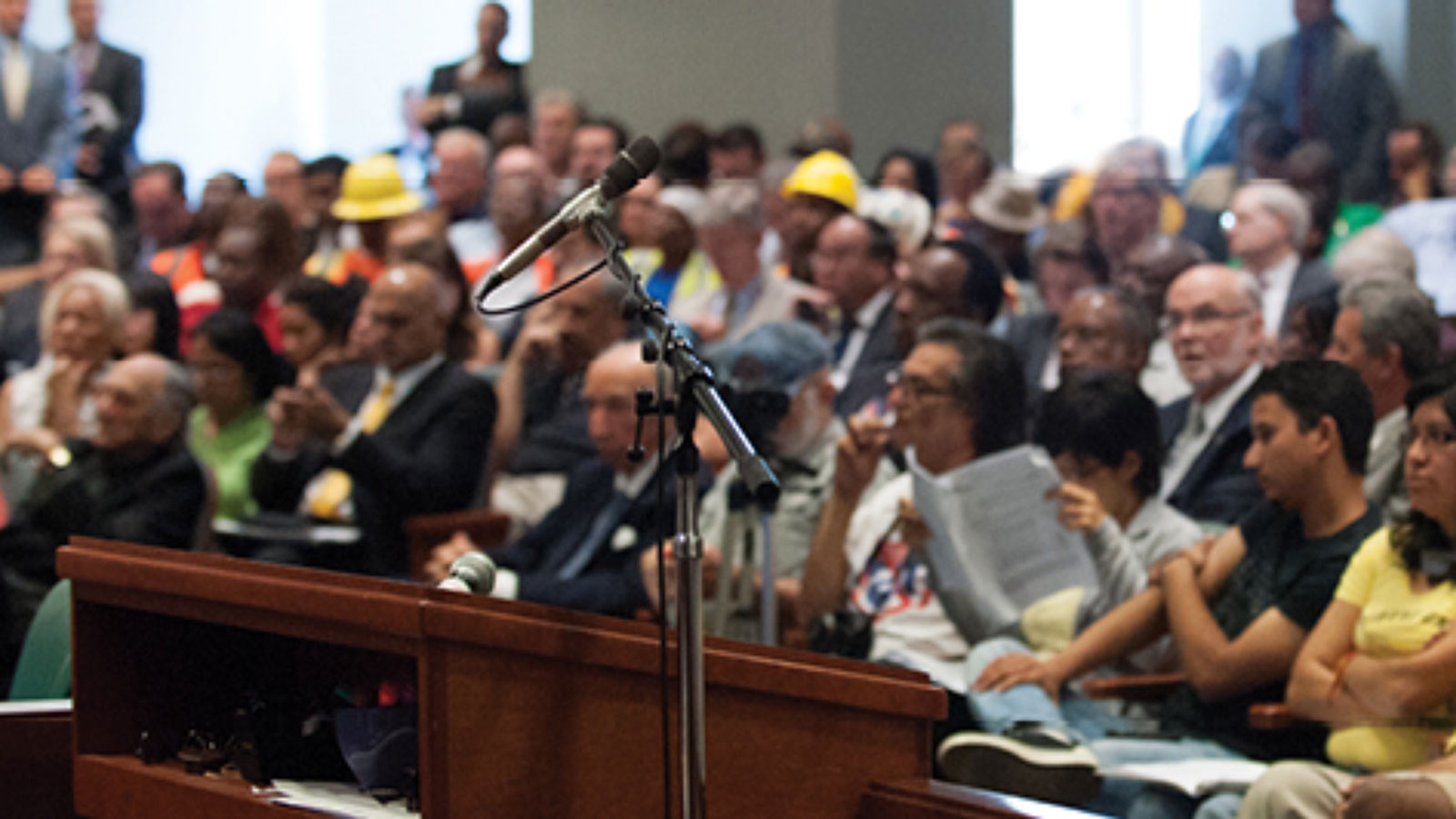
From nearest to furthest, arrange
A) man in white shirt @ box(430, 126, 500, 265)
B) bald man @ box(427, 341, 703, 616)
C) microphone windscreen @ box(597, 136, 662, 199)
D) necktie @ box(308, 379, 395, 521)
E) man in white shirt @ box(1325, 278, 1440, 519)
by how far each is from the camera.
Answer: microphone windscreen @ box(597, 136, 662, 199)
man in white shirt @ box(1325, 278, 1440, 519)
bald man @ box(427, 341, 703, 616)
necktie @ box(308, 379, 395, 521)
man in white shirt @ box(430, 126, 500, 265)

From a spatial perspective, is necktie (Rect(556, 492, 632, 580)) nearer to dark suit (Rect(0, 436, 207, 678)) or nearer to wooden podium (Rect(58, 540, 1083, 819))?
dark suit (Rect(0, 436, 207, 678))

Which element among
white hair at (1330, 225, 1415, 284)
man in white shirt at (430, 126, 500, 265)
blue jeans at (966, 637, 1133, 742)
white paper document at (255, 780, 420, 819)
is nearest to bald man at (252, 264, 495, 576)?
man in white shirt at (430, 126, 500, 265)

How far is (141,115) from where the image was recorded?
6957mm

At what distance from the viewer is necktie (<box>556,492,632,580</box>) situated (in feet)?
11.6

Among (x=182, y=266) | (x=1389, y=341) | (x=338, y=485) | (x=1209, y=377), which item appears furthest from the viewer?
(x=182, y=266)

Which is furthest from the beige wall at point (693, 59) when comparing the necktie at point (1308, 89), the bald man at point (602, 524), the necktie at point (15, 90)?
the bald man at point (602, 524)

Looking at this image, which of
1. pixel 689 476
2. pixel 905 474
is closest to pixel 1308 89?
pixel 905 474

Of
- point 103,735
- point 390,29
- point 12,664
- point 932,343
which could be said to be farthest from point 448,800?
point 390,29

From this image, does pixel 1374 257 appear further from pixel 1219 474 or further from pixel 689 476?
pixel 689 476

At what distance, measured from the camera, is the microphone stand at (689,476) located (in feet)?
4.40

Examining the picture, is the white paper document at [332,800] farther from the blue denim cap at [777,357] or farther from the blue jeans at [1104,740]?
the blue denim cap at [777,357]

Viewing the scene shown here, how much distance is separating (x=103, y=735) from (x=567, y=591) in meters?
1.69

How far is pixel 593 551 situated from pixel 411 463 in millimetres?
634

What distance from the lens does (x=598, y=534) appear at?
11.6 feet
